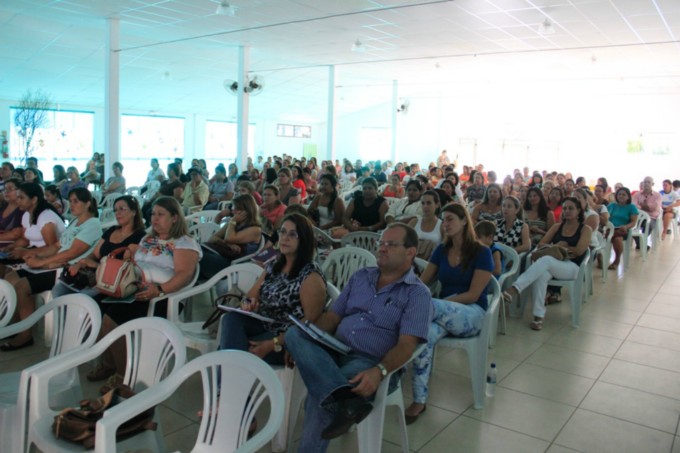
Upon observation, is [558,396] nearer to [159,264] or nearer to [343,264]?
[343,264]

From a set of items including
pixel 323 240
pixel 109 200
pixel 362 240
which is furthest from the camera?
pixel 109 200

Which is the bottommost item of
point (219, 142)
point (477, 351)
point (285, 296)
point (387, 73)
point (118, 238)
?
point (477, 351)

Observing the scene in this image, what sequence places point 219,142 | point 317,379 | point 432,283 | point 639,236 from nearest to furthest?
point 317,379 → point 432,283 → point 639,236 → point 219,142

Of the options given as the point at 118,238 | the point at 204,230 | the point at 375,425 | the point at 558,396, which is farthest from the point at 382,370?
the point at 204,230

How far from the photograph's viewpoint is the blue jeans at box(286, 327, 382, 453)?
6.68ft

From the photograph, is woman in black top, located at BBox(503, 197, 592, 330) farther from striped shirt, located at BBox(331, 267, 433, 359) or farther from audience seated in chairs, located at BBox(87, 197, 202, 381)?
audience seated in chairs, located at BBox(87, 197, 202, 381)

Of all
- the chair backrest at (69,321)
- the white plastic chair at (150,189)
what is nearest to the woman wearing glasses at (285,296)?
the chair backrest at (69,321)

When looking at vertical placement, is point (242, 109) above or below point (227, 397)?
above

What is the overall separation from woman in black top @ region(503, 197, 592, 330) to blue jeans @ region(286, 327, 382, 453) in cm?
226

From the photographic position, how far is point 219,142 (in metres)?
20.7

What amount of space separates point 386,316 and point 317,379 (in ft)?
1.44

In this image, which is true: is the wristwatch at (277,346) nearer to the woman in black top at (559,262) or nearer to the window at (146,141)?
the woman in black top at (559,262)

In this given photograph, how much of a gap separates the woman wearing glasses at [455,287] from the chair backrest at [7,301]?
1942 mm

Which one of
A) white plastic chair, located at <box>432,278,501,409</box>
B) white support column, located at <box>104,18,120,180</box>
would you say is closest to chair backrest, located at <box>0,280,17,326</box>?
white plastic chair, located at <box>432,278,501,409</box>
